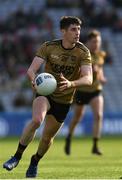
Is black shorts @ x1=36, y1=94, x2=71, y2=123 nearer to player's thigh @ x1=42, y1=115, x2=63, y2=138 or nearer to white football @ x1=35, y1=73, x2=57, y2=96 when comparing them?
player's thigh @ x1=42, y1=115, x2=63, y2=138

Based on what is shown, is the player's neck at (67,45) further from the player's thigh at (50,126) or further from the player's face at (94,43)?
the player's face at (94,43)

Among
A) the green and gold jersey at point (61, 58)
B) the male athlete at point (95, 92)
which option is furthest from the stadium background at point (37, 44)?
the green and gold jersey at point (61, 58)

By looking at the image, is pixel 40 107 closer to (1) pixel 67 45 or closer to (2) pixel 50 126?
(2) pixel 50 126

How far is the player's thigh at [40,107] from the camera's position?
11.0m

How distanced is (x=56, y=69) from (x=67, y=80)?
539 mm

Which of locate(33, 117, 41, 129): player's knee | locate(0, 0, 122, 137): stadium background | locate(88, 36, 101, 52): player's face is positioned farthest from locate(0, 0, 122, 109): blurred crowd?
locate(33, 117, 41, 129): player's knee

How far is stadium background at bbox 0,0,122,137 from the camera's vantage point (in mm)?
27406

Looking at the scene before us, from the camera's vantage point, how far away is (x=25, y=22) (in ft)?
105

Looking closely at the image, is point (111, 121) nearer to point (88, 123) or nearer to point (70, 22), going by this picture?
point (88, 123)

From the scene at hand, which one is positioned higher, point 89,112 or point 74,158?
point 74,158

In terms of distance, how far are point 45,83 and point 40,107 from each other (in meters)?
0.47

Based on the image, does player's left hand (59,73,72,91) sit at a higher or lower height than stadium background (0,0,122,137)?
higher

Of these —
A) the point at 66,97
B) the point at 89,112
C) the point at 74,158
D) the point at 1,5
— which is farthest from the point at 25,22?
the point at 66,97

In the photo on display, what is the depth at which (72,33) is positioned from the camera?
1130 centimetres
